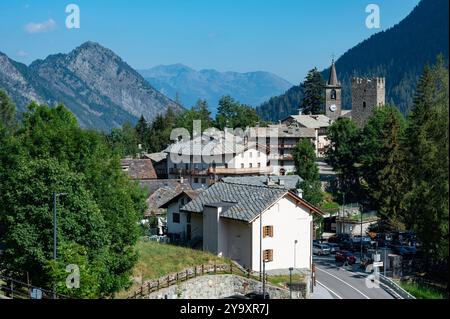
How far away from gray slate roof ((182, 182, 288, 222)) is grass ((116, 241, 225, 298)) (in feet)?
8.74

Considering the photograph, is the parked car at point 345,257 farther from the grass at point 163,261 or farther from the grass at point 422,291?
the grass at point 163,261

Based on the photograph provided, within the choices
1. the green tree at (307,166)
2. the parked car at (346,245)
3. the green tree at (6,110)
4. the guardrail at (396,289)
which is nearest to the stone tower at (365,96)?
the green tree at (307,166)

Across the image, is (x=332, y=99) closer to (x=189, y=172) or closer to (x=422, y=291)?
(x=189, y=172)

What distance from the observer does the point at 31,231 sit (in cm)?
2494

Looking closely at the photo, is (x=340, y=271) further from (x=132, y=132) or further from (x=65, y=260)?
(x=132, y=132)

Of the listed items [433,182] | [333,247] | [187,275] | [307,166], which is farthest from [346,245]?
[187,275]

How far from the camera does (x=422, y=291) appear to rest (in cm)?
3362

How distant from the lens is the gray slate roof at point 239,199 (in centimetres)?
3394

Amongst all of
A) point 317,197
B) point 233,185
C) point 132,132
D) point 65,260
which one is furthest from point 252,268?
point 132,132

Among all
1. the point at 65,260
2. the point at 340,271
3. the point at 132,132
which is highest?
the point at 132,132

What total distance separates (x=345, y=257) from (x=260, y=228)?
10391 mm

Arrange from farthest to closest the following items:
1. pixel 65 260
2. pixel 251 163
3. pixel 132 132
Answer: pixel 132 132, pixel 251 163, pixel 65 260

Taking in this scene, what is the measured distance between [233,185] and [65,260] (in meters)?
16.6

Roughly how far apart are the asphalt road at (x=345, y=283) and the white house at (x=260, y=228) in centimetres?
177
